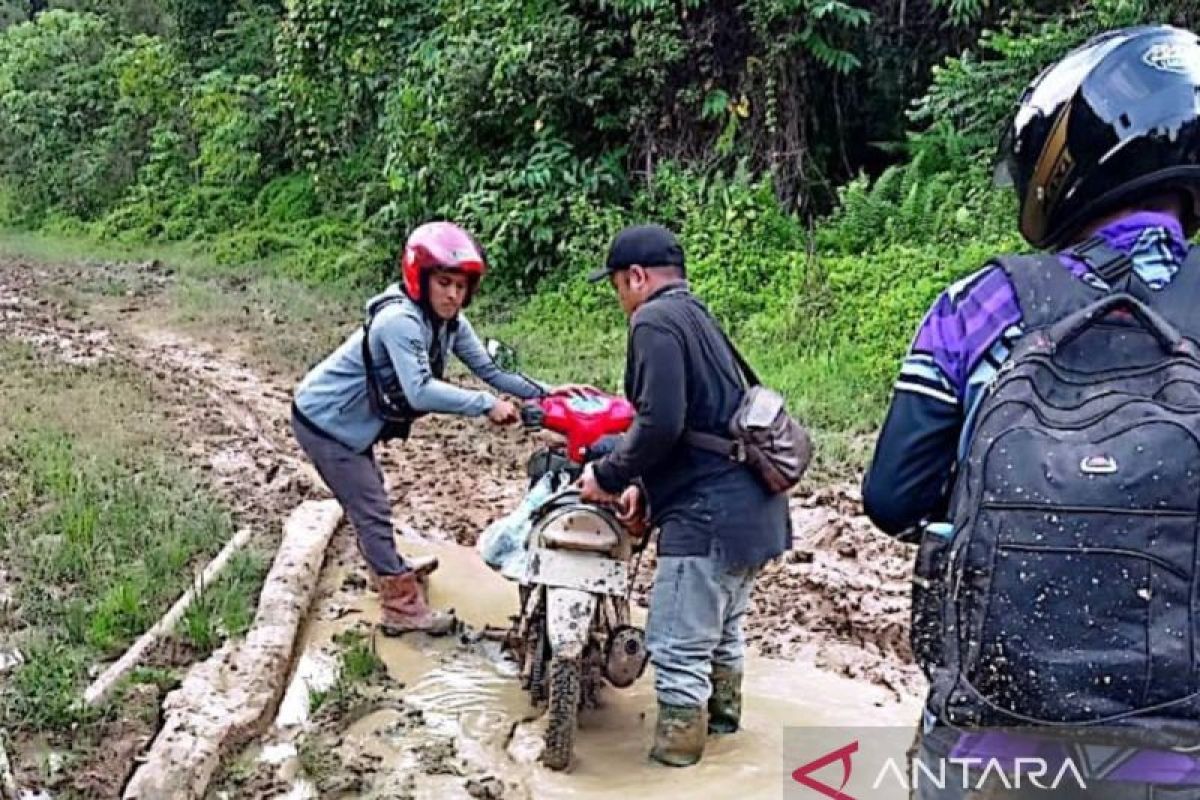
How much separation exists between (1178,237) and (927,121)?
11.3 meters

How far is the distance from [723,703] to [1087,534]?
3.14 m

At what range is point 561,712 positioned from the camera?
14.8ft

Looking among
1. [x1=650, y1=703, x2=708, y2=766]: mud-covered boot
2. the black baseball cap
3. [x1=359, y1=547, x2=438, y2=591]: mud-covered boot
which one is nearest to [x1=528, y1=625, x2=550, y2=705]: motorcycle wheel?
[x1=650, y1=703, x2=708, y2=766]: mud-covered boot

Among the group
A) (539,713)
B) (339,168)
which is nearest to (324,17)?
(339,168)

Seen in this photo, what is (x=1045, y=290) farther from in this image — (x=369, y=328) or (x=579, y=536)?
(x=369, y=328)

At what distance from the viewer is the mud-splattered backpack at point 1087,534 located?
181 centimetres

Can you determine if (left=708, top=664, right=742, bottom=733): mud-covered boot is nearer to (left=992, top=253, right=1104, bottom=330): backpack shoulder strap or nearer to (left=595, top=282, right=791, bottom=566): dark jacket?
(left=595, top=282, right=791, bottom=566): dark jacket

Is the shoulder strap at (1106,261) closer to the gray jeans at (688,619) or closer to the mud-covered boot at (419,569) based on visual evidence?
the gray jeans at (688,619)

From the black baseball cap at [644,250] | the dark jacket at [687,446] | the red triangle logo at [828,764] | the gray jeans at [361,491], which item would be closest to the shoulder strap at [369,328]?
the gray jeans at [361,491]

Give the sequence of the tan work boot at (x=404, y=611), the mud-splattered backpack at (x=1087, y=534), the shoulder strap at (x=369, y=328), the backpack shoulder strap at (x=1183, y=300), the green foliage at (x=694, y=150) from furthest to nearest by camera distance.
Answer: the green foliage at (x=694, y=150) < the tan work boot at (x=404, y=611) < the shoulder strap at (x=369, y=328) < the backpack shoulder strap at (x=1183, y=300) < the mud-splattered backpack at (x=1087, y=534)

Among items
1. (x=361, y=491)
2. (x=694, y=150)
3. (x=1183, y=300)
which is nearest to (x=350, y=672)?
(x=361, y=491)

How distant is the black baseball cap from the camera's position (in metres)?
4.39

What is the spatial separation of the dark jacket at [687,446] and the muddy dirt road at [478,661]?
85 centimetres

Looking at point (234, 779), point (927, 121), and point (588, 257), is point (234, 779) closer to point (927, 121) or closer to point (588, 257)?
point (588, 257)
